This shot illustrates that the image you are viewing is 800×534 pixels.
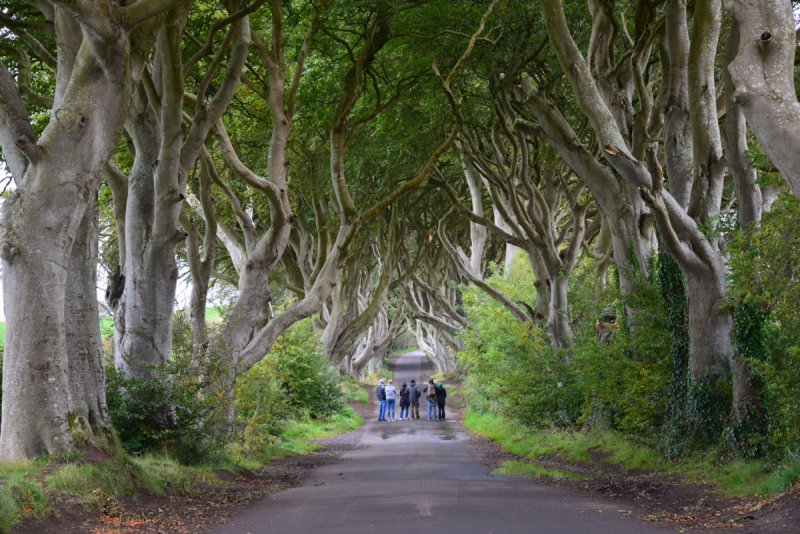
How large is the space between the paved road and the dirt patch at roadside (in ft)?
1.29

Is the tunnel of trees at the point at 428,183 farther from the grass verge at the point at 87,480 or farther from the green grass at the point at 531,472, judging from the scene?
the green grass at the point at 531,472

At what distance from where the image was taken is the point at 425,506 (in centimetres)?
817

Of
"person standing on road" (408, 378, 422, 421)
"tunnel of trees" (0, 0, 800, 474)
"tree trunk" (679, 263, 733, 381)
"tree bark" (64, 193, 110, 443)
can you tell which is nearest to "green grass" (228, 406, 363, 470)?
"tunnel of trees" (0, 0, 800, 474)

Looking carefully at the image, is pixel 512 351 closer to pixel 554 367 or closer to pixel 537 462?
pixel 554 367

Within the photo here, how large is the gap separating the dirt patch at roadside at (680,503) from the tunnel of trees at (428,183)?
104cm

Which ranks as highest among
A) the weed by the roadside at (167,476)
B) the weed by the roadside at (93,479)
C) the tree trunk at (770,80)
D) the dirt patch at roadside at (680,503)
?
the tree trunk at (770,80)

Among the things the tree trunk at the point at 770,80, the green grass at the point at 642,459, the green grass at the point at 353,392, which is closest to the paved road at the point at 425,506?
the green grass at the point at 642,459

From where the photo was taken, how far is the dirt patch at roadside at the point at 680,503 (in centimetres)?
665

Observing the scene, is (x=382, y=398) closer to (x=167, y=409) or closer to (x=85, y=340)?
(x=167, y=409)

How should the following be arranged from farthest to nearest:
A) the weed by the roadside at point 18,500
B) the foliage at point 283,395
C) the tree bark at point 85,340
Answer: the foliage at point 283,395 < the tree bark at point 85,340 < the weed by the roadside at point 18,500

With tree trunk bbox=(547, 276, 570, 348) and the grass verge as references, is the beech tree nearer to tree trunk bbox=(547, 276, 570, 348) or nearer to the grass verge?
the grass verge

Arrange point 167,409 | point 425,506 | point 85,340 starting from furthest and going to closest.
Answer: point 167,409 → point 85,340 → point 425,506

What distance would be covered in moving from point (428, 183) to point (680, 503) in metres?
14.1

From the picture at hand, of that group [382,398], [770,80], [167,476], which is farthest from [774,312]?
[382,398]
